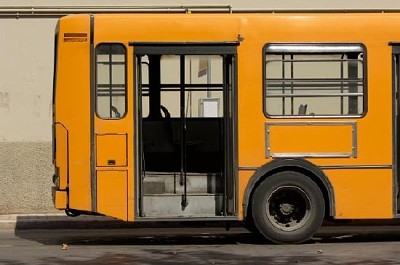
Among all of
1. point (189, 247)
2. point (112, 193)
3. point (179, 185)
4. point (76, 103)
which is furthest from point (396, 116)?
point (76, 103)

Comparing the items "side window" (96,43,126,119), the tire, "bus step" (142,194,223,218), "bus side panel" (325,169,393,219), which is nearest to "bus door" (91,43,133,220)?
"side window" (96,43,126,119)

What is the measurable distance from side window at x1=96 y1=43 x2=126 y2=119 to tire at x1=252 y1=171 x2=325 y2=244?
203cm

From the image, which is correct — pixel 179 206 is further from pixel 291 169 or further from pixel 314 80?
pixel 314 80

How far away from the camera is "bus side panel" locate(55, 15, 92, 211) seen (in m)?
12.5

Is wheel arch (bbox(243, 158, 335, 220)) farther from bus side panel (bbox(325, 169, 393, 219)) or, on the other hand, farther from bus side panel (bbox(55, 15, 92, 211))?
bus side panel (bbox(55, 15, 92, 211))

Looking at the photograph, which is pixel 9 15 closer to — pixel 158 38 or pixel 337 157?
pixel 158 38

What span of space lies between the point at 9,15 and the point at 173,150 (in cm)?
562

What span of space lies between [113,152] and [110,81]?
34.7 inches

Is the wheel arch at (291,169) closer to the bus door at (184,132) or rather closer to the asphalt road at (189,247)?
the bus door at (184,132)

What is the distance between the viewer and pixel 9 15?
57.2ft

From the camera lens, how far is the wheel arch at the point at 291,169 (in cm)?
1254

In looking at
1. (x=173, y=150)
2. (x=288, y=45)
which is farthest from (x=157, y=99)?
(x=288, y=45)

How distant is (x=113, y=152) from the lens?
1249 cm

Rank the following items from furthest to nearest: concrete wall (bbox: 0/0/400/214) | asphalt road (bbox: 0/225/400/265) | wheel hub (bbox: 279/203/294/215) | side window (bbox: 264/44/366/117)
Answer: concrete wall (bbox: 0/0/400/214), wheel hub (bbox: 279/203/294/215), side window (bbox: 264/44/366/117), asphalt road (bbox: 0/225/400/265)
